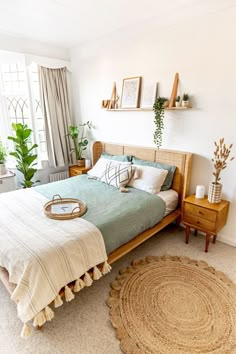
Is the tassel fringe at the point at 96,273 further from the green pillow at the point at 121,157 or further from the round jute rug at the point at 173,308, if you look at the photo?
the green pillow at the point at 121,157

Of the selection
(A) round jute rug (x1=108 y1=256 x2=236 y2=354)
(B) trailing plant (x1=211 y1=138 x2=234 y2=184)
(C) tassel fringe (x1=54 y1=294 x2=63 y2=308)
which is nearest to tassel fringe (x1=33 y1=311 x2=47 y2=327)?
(C) tassel fringe (x1=54 y1=294 x2=63 y2=308)

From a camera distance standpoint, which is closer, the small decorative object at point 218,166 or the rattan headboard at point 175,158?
the small decorative object at point 218,166

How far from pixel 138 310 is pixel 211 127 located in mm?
2062

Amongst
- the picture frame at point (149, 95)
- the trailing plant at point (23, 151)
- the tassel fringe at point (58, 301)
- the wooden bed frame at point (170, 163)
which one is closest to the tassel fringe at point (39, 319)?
the tassel fringe at point (58, 301)

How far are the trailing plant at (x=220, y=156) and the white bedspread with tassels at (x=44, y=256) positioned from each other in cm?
152

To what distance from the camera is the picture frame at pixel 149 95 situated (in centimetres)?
291

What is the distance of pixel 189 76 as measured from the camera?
2.58 meters

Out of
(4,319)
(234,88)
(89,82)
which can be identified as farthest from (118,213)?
(89,82)

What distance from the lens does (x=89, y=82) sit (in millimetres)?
3797

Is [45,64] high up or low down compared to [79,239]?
up

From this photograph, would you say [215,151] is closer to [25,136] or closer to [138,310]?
[138,310]

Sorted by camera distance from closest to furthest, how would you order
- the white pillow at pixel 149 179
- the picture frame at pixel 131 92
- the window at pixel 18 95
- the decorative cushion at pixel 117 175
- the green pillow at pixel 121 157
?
the white pillow at pixel 149 179, the decorative cushion at pixel 117 175, the picture frame at pixel 131 92, the green pillow at pixel 121 157, the window at pixel 18 95

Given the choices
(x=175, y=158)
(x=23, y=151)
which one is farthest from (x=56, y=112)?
(x=175, y=158)

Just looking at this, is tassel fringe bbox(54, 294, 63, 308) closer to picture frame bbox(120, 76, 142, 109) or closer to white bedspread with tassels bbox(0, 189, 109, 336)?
white bedspread with tassels bbox(0, 189, 109, 336)
